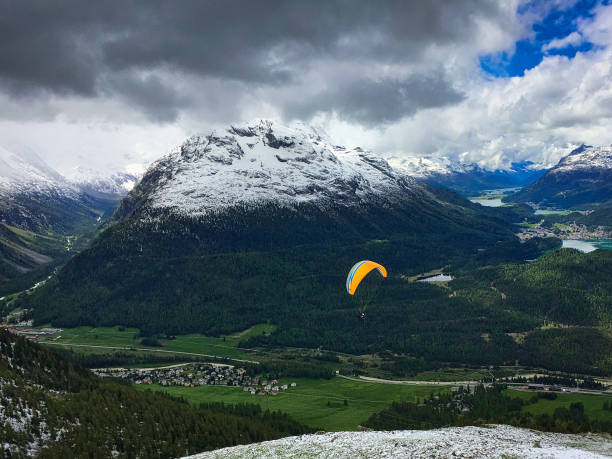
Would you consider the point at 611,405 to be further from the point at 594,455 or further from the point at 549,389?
the point at 594,455

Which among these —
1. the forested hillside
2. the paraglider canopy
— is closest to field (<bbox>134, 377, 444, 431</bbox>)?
the forested hillside

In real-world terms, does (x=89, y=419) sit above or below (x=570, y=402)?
above

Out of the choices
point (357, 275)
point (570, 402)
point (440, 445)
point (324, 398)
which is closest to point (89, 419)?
point (357, 275)

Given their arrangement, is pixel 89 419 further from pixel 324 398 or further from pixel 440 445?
pixel 324 398

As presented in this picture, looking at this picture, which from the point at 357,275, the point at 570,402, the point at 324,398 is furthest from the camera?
the point at 324,398

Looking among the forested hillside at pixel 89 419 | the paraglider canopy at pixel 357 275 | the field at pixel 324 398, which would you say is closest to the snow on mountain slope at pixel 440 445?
the forested hillside at pixel 89 419

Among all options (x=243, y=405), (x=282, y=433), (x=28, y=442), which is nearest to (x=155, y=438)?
(x=28, y=442)

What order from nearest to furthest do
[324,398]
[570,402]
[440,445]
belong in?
[440,445]
[570,402]
[324,398]

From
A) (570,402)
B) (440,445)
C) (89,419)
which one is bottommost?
(570,402)
